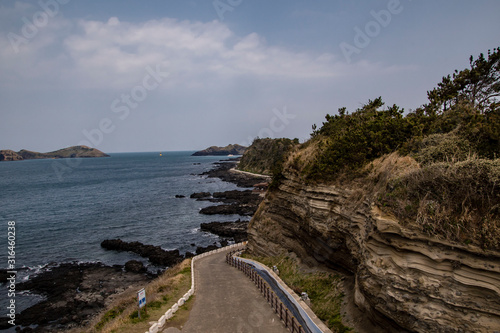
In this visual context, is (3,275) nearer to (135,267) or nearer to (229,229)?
(135,267)

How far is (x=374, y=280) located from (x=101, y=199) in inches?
2749

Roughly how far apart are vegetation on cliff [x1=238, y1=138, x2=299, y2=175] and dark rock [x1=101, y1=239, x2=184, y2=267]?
248ft

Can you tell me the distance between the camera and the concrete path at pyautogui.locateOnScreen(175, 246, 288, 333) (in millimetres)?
12430

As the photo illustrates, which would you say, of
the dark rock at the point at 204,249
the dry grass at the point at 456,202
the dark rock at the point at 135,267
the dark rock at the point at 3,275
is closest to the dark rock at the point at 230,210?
the dark rock at the point at 204,249

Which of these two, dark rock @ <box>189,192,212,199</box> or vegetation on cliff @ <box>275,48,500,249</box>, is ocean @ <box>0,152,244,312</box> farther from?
vegetation on cliff @ <box>275,48,500,249</box>

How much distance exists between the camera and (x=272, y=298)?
14398 mm

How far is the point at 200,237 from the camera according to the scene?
4028 cm

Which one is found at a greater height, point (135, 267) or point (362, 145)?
point (362, 145)

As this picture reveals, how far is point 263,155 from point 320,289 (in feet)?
356

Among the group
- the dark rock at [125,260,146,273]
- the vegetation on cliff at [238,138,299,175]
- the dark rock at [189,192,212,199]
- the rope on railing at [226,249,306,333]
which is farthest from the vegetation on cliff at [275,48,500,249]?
the vegetation on cliff at [238,138,299,175]

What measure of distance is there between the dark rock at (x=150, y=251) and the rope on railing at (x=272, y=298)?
11.9 metres

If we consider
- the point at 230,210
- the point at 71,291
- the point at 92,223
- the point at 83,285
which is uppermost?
the point at 230,210

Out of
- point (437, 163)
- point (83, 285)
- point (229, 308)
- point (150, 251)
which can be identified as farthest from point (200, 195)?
point (437, 163)

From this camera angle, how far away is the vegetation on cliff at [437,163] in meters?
7.94
